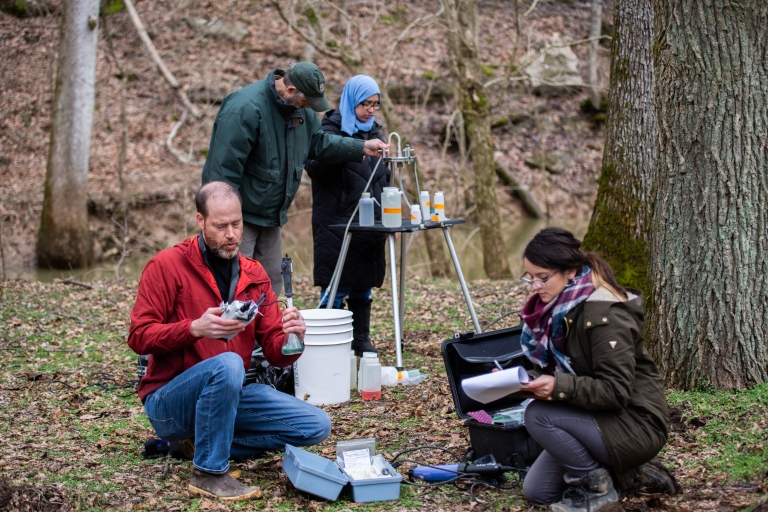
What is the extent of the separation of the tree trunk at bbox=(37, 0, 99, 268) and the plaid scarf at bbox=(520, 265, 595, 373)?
31.2 ft

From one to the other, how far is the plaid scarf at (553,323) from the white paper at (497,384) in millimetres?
117

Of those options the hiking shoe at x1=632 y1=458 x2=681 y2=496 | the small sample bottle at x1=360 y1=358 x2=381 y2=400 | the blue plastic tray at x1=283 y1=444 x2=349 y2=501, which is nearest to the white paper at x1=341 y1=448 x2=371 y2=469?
the blue plastic tray at x1=283 y1=444 x2=349 y2=501

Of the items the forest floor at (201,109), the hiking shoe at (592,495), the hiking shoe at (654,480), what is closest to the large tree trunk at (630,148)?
the hiking shoe at (654,480)

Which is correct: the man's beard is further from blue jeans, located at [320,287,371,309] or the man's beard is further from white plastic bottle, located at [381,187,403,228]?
blue jeans, located at [320,287,371,309]

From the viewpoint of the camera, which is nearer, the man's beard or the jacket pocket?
the man's beard

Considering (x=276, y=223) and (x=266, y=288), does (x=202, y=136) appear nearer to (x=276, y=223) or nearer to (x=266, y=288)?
(x=276, y=223)

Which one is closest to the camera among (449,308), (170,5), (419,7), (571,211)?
(449,308)

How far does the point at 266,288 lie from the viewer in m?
3.49

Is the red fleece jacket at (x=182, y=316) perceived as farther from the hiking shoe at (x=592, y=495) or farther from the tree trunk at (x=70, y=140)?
the tree trunk at (x=70, y=140)

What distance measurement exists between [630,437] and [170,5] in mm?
16615

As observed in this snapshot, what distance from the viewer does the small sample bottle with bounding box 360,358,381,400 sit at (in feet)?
14.9

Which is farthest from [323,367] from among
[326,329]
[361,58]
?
[361,58]

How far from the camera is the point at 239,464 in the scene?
138 inches

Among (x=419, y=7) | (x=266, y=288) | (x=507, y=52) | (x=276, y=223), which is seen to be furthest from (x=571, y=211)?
(x=266, y=288)
